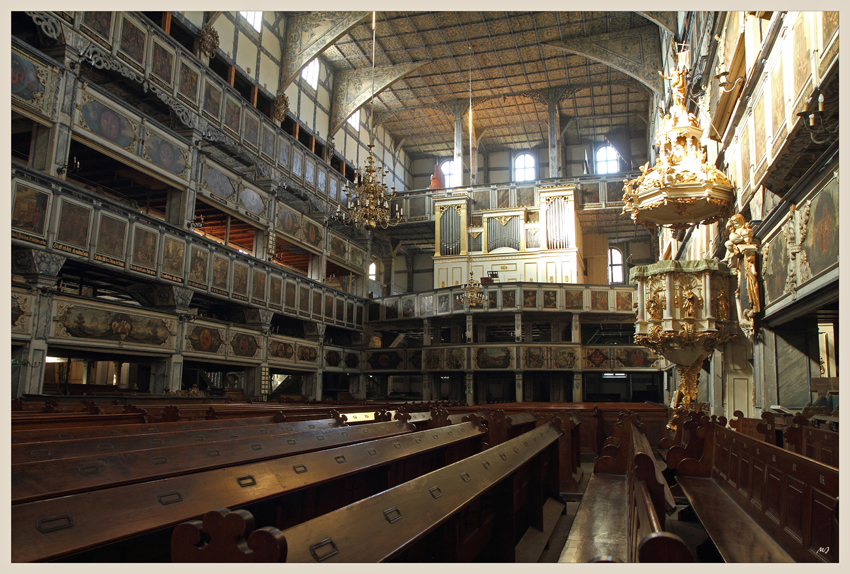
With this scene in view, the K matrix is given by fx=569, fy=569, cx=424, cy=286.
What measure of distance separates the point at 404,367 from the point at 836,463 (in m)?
19.9

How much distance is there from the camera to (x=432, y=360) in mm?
23344

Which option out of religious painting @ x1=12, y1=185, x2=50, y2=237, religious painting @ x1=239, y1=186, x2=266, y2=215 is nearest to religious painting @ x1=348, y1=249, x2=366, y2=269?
religious painting @ x1=239, y1=186, x2=266, y2=215

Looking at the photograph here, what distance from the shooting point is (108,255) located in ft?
43.8

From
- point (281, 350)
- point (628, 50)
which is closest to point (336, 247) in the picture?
point (281, 350)

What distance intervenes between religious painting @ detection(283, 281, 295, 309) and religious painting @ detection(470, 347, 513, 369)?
753cm

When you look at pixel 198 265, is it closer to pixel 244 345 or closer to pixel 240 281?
pixel 240 281

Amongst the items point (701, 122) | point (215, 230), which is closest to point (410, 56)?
point (215, 230)

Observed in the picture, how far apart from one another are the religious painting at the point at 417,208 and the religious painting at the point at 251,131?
995 cm

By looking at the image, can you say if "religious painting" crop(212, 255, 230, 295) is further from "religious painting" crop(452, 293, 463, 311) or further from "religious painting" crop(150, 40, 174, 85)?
"religious painting" crop(452, 293, 463, 311)

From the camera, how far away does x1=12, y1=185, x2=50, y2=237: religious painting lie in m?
11.4

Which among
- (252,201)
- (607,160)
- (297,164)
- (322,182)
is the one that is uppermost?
(607,160)

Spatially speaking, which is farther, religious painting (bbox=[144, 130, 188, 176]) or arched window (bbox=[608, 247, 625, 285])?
arched window (bbox=[608, 247, 625, 285])

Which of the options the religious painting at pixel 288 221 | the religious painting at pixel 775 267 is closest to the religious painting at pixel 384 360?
the religious painting at pixel 288 221

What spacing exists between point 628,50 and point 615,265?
1213 cm
